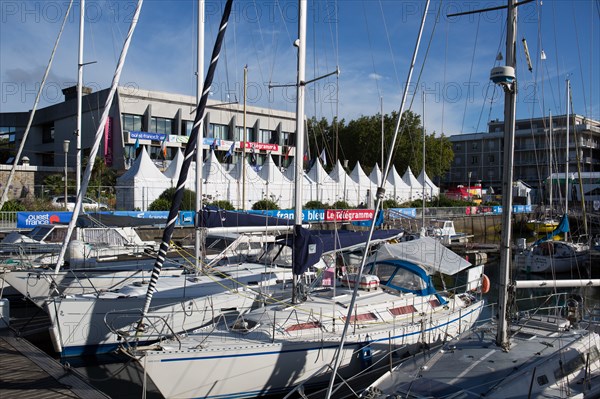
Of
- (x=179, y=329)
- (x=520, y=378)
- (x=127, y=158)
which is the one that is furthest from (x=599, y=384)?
(x=127, y=158)

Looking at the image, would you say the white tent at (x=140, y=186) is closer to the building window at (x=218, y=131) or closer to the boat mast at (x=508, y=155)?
the building window at (x=218, y=131)

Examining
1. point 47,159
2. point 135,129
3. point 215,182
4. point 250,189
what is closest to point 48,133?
point 47,159

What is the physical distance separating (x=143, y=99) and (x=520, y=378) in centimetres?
4974

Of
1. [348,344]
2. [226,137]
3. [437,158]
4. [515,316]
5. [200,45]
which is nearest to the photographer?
[348,344]

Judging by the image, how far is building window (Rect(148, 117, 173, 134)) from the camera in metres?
53.6

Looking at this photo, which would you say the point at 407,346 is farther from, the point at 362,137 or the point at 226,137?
the point at 362,137

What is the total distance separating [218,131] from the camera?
5847 cm

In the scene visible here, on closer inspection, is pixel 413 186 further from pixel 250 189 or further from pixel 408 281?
pixel 408 281

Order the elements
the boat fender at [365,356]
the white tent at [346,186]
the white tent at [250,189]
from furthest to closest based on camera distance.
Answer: the white tent at [346,186] → the white tent at [250,189] → the boat fender at [365,356]

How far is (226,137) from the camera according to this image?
5966 centimetres

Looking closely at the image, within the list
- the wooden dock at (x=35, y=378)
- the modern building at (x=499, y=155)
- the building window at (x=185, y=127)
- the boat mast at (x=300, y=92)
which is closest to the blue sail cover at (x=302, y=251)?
the boat mast at (x=300, y=92)

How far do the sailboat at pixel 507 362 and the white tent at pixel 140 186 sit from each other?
2765 cm

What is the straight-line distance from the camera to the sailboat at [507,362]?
25.5 ft

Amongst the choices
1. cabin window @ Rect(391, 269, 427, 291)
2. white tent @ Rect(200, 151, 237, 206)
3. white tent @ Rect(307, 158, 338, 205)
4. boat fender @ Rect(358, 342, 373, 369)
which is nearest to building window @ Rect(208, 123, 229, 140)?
white tent @ Rect(307, 158, 338, 205)
